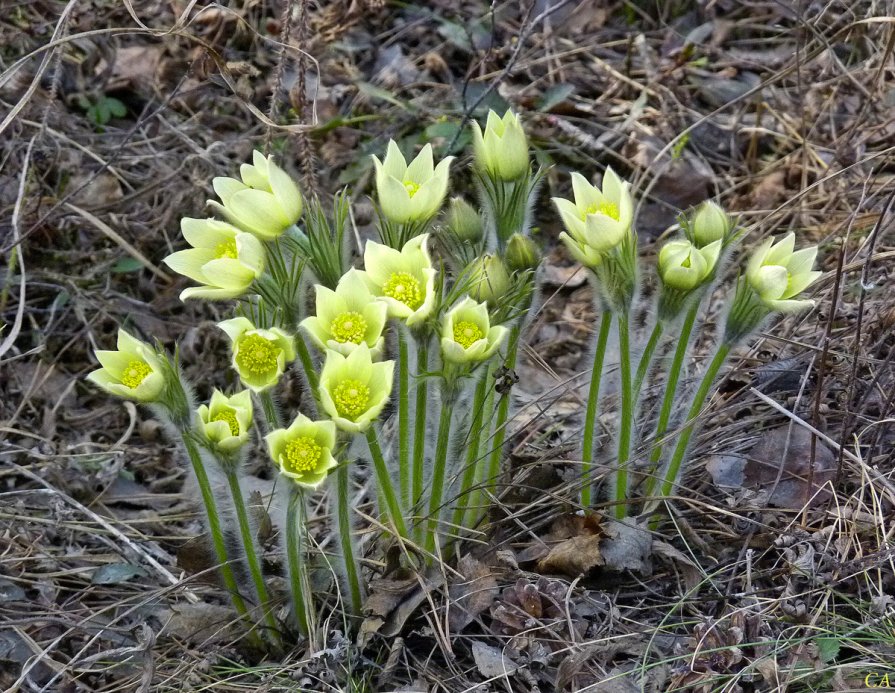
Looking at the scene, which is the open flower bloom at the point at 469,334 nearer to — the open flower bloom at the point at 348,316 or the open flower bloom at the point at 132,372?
the open flower bloom at the point at 348,316

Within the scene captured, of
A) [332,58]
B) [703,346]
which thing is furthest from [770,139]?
[332,58]

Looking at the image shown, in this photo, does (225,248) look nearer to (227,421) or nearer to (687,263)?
(227,421)

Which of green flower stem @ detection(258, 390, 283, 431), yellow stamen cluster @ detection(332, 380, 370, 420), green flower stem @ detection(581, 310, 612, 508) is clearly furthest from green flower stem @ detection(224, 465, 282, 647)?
green flower stem @ detection(581, 310, 612, 508)

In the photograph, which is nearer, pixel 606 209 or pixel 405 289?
pixel 405 289

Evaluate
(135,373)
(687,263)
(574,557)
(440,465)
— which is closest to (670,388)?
(687,263)

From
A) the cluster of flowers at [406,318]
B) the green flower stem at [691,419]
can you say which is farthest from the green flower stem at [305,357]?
the green flower stem at [691,419]

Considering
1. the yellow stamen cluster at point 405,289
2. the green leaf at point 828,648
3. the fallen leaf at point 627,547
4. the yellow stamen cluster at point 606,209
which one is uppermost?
the yellow stamen cluster at point 606,209
